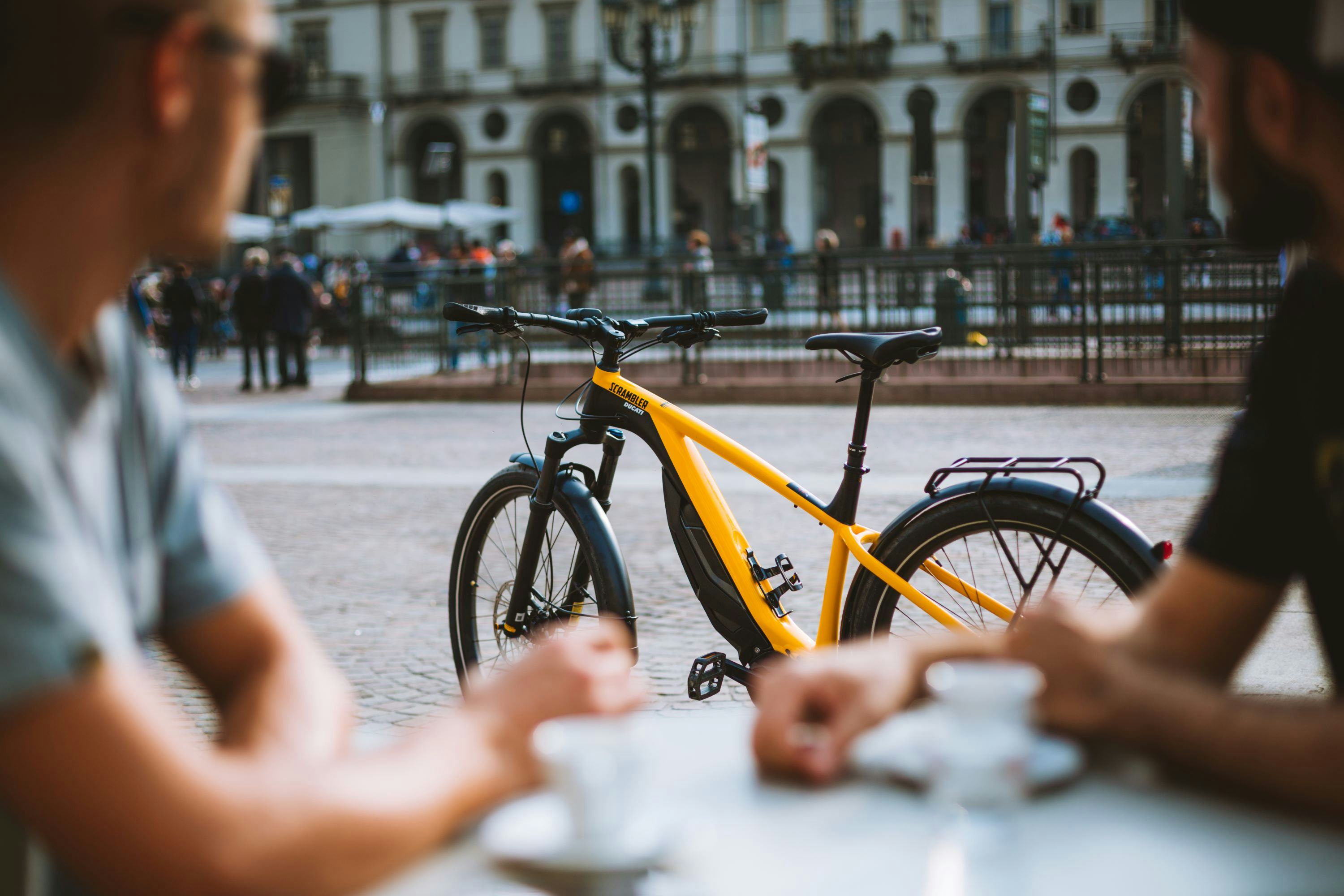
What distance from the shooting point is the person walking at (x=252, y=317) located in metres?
19.6

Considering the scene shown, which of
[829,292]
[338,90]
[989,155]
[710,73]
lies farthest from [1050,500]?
[338,90]

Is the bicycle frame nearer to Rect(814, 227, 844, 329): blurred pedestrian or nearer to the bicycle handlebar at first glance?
the bicycle handlebar

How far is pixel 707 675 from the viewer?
3.65 metres

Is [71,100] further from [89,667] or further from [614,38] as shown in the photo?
[614,38]

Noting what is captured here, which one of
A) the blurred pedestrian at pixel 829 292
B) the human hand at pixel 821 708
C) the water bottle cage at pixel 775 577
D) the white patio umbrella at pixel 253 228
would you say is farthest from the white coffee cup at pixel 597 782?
the white patio umbrella at pixel 253 228

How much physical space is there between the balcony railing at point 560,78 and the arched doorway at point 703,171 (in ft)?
12.1

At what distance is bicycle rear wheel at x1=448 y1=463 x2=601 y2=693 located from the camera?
12.6 feet

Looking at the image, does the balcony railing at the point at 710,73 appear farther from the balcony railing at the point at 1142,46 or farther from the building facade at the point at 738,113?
the balcony railing at the point at 1142,46

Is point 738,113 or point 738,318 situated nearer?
point 738,318

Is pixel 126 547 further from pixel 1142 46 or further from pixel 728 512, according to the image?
pixel 1142 46

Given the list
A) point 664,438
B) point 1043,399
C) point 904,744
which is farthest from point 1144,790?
point 1043,399

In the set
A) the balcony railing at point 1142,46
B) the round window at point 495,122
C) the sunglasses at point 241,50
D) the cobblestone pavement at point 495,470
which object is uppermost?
the balcony railing at point 1142,46

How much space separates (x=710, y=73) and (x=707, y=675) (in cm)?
5404

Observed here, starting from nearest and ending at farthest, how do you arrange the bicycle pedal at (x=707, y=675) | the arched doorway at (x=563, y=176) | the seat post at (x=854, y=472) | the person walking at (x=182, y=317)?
the seat post at (x=854, y=472) → the bicycle pedal at (x=707, y=675) → the person walking at (x=182, y=317) → the arched doorway at (x=563, y=176)
